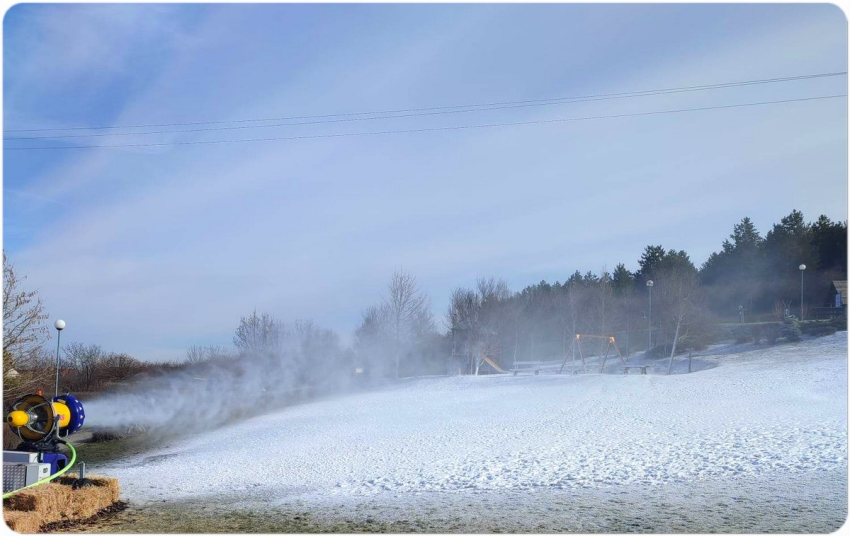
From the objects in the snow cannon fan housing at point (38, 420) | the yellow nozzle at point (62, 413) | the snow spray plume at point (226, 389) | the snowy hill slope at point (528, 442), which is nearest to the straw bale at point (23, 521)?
the snow cannon fan housing at point (38, 420)

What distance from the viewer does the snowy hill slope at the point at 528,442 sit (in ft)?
41.5

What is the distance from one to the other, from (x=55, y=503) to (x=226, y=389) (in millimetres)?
24695

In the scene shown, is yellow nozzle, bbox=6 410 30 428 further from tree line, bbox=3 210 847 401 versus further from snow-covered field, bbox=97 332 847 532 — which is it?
tree line, bbox=3 210 847 401

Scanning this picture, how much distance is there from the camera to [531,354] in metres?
55.1

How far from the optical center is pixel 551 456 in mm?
14422

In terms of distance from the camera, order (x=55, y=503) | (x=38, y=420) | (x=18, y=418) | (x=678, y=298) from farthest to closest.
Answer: (x=678, y=298) < (x=38, y=420) < (x=55, y=503) < (x=18, y=418)

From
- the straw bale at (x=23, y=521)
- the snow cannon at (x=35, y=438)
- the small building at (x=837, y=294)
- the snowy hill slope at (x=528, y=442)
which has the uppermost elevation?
the small building at (x=837, y=294)

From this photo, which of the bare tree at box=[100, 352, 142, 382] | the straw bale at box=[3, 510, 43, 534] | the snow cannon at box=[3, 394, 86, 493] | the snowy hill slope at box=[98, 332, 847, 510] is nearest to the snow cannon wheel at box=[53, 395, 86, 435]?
the snow cannon at box=[3, 394, 86, 493]

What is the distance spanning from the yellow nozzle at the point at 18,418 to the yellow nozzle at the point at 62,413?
0.39 m

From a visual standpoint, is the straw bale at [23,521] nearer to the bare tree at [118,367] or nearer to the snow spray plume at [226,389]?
→ the snow spray plume at [226,389]

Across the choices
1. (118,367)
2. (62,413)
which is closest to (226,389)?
(118,367)

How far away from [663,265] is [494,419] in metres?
33.0

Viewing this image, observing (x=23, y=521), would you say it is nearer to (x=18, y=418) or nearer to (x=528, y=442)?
(x=18, y=418)

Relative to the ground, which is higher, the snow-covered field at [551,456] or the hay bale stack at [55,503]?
the hay bale stack at [55,503]
